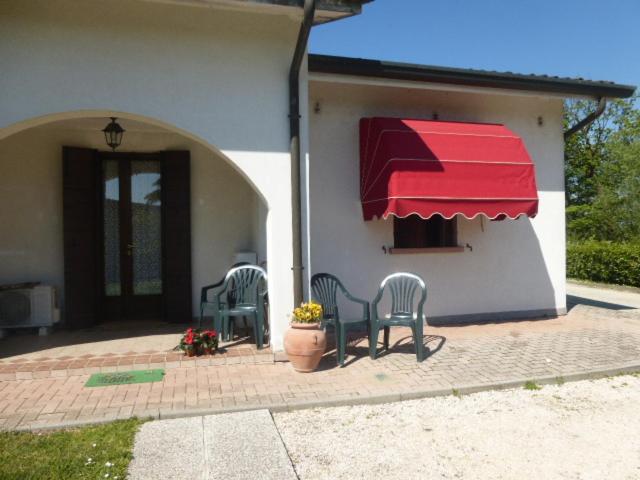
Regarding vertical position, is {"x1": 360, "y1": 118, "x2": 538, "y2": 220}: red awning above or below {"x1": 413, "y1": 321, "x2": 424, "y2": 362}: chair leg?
above

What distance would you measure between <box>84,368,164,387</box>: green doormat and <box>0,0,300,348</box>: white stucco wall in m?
1.63

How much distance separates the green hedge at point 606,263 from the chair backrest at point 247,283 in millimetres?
14389

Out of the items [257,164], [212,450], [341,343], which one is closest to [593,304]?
[341,343]

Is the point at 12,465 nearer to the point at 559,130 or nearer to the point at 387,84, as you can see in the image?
the point at 387,84

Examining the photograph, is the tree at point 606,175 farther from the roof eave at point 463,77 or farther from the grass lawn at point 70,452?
the grass lawn at point 70,452

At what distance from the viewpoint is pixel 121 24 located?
19.3 ft

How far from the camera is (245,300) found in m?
7.61

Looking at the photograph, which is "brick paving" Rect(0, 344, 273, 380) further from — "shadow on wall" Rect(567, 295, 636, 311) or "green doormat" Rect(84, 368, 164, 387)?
"shadow on wall" Rect(567, 295, 636, 311)

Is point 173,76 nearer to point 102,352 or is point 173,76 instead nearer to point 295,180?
point 295,180

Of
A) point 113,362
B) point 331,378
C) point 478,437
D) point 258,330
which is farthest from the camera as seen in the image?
point 258,330

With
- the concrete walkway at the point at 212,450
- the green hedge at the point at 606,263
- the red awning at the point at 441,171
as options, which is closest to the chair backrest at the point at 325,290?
the red awning at the point at 441,171

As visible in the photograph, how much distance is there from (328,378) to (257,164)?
301 centimetres

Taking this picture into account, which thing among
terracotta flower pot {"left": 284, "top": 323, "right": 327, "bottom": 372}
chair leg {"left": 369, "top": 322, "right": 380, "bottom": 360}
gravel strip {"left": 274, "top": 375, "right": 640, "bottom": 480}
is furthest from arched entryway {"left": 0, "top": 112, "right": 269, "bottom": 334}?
gravel strip {"left": 274, "top": 375, "right": 640, "bottom": 480}

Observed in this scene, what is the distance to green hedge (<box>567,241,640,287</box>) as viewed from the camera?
52.4 feet
